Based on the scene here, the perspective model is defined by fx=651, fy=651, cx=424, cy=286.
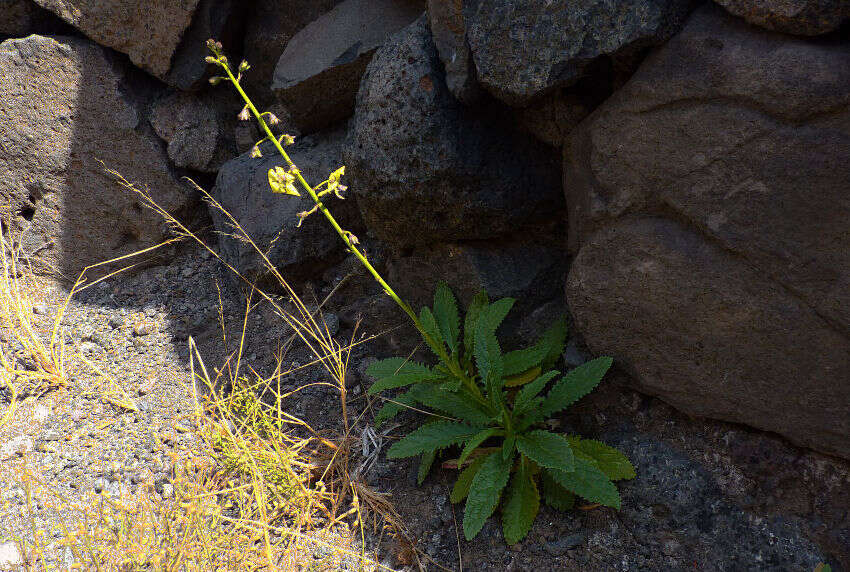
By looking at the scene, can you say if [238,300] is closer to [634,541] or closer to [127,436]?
[127,436]

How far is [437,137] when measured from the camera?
2.40 metres

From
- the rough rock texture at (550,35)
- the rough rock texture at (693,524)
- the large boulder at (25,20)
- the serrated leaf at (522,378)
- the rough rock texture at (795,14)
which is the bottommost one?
the rough rock texture at (693,524)

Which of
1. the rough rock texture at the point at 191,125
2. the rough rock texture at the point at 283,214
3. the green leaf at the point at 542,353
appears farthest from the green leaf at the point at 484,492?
the rough rock texture at the point at 191,125

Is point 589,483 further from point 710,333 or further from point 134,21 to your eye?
point 134,21

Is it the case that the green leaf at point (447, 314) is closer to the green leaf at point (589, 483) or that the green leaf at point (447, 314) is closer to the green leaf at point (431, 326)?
the green leaf at point (431, 326)

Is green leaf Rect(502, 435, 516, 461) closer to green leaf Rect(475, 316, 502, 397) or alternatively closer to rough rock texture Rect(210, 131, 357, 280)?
green leaf Rect(475, 316, 502, 397)

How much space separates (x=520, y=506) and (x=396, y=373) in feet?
2.30

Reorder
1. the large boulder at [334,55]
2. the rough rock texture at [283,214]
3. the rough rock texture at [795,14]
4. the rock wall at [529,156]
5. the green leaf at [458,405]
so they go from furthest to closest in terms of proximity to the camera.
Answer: the rough rock texture at [283,214] < the large boulder at [334,55] < the green leaf at [458,405] < the rock wall at [529,156] < the rough rock texture at [795,14]

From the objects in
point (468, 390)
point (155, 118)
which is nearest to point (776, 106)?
point (468, 390)

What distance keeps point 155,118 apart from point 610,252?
8.66 ft

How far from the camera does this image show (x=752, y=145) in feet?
6.00

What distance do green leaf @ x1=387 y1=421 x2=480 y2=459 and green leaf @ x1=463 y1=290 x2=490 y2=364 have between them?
339 millimetres

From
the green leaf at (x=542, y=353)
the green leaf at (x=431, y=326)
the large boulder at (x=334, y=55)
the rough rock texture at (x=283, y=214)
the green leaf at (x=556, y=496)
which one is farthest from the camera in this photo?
the rough rock texture at (x=283, y=214)

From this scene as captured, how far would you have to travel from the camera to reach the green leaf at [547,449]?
6.49 ft
